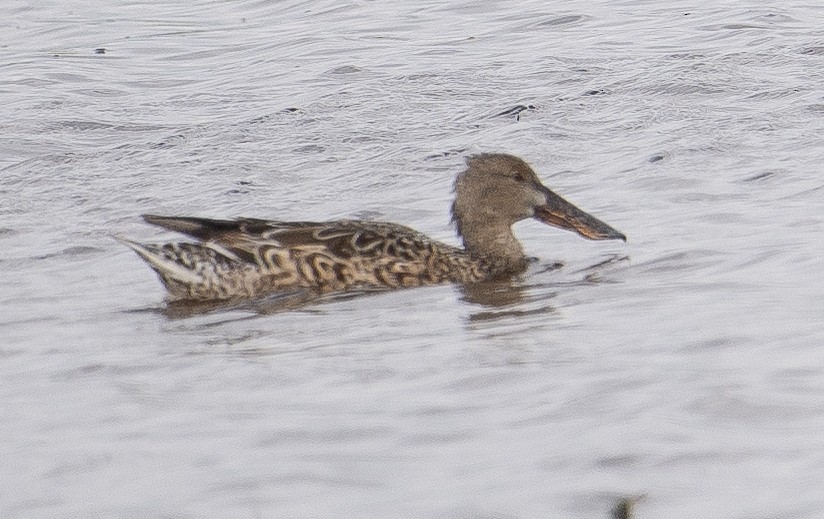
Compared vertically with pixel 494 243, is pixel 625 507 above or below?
above

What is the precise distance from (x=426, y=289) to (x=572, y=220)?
3.14ft

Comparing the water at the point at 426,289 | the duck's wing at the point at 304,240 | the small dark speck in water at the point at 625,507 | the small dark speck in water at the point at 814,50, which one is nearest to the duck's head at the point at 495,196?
the water at the point at 426,289

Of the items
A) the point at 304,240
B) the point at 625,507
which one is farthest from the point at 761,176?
the point at 625,507

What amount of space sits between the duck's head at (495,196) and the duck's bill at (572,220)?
0.04 ft

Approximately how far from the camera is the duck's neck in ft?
29.8

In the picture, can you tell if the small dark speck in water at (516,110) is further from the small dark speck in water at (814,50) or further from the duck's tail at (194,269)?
the duck's tail at (194,269)

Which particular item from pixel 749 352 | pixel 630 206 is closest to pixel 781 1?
pixel 630 206

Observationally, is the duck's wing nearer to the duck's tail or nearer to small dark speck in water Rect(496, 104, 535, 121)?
the duck's tail

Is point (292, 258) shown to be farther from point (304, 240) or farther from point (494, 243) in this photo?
point (494, 243)

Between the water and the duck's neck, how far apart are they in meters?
0.18

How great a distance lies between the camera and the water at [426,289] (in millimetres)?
5062

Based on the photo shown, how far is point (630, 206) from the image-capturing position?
9789 mm

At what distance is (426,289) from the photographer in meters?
8.48

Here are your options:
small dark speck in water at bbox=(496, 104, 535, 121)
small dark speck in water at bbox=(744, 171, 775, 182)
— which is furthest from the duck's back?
small dark speck in water at bbox=(496, 104, 535, 121)
